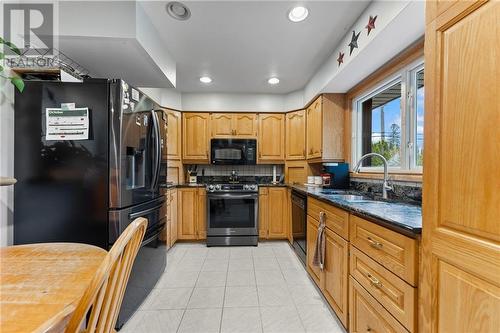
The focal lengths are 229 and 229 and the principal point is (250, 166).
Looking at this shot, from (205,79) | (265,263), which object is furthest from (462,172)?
(205,79)

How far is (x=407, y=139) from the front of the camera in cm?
194

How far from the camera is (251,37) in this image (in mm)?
2133

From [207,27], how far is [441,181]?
78.6 inches

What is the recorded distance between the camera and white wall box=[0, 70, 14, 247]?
1.49m

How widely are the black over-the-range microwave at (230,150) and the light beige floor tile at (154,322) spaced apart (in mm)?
2220

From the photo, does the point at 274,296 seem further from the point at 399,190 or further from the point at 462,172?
the point at 462,172

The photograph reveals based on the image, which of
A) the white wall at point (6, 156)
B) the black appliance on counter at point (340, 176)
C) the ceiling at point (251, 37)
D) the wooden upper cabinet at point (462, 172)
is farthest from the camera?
the black appliance on counter at point (340, 176)

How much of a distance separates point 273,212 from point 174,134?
194cm

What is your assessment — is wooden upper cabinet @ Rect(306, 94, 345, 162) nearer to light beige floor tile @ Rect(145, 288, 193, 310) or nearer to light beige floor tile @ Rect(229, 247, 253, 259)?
light beige floor tile @ Rect(229, 247, 253, 259)

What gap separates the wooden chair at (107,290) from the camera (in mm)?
523

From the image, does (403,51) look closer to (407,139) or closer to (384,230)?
(407,139)

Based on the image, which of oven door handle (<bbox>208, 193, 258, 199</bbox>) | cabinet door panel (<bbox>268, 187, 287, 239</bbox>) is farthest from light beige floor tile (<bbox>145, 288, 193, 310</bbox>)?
cabinet door panel (<bbox>268, 187, 287, 239</bbox>)

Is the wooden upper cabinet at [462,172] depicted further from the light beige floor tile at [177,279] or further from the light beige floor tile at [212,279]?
the light beige floor tile at [177,279]

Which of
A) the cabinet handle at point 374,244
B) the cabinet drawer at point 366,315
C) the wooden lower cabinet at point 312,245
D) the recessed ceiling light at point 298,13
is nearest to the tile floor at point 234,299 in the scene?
the wooden lower cabinet at point 312,245
